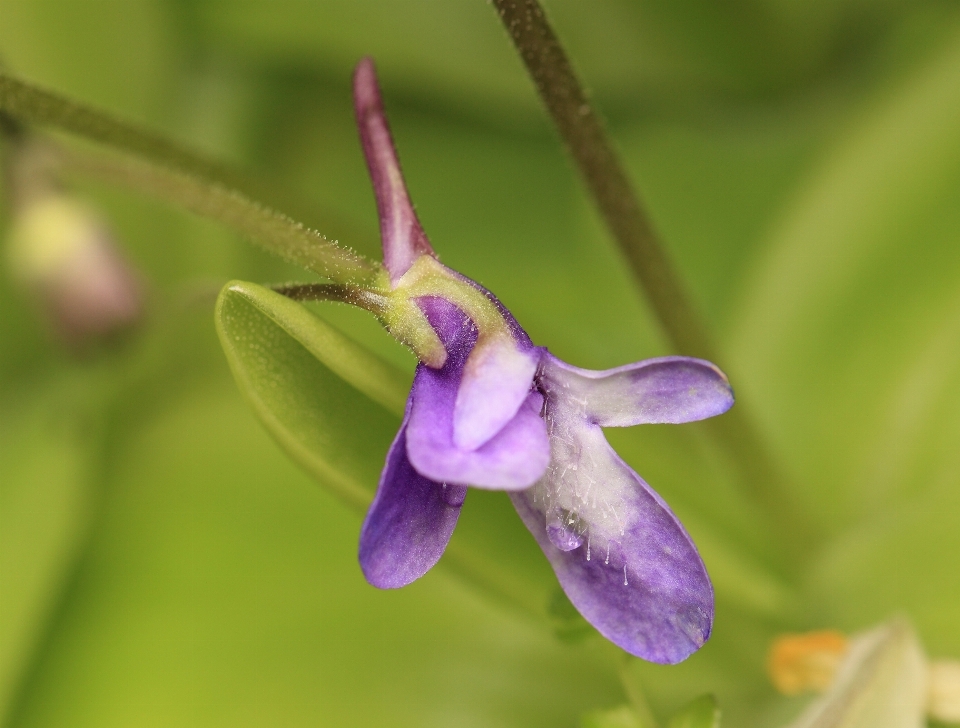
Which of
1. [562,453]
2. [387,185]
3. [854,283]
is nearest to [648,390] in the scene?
[562,453]

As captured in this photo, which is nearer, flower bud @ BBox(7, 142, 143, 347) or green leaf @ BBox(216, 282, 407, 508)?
green leaf @ BBox(216, 282, 407, 508)

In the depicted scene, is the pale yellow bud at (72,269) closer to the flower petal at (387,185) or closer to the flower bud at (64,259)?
the flower bud at (64,259)

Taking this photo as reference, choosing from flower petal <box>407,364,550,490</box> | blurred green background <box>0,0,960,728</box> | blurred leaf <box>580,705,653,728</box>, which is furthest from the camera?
blurred green background <box>0,0,960,728</box>

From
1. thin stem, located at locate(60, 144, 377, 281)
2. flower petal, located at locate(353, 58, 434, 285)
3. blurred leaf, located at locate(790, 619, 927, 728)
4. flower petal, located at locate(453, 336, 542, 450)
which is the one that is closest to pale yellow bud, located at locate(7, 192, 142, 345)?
thin stem, located at locate(60, 144, 377, 281)

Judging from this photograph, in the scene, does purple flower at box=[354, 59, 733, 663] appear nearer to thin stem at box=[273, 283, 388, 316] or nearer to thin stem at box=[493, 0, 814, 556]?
thin stem at box=[273, 283, 388, 316]

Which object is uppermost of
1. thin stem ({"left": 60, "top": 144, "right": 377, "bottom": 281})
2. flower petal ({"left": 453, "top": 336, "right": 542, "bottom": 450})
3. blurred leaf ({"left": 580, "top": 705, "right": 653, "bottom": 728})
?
thin stem ({"left": 60, "top": 144, "right": 377, "bottom": 281})

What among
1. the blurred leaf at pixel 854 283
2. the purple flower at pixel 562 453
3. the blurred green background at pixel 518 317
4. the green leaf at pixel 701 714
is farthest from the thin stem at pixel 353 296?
the blurred leaf at pixel 854 283
